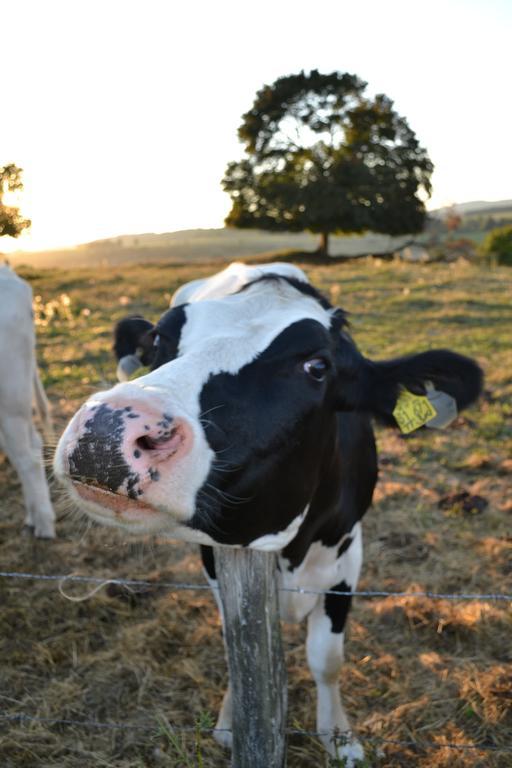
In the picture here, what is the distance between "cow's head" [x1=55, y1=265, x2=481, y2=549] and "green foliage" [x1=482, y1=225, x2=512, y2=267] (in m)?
34.1

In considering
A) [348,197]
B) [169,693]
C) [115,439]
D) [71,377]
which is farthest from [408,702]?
[348,197]

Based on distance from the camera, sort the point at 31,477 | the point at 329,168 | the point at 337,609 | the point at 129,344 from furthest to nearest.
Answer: the point at 329,168
the point at 31,477
the point at 129,344
the point at 337,609

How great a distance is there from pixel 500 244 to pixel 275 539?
37.1 m

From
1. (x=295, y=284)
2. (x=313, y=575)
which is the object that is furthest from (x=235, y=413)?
(x=313, y=575)

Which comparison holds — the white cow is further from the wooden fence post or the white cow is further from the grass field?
the wooden fence post

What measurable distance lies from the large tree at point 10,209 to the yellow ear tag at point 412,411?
193 centimetres

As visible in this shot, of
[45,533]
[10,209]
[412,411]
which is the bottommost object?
[45,533]

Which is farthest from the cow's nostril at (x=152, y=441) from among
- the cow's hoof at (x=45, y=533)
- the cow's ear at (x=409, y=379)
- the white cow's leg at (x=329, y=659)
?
the cow's hoof at (x=45, y=533)

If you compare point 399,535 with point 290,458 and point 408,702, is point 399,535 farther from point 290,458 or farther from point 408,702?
point 290,458

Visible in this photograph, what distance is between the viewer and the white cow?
4.88 meters

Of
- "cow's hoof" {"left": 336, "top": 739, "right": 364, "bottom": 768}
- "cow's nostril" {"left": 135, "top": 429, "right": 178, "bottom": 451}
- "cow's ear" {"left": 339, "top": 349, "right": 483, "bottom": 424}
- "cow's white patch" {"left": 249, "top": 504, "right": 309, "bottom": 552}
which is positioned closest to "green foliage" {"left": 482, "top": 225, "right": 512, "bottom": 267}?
"cow's ear" {"left": 339, "top": 349, "right": 483, "bottom": 424}

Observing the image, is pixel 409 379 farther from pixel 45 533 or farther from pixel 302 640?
pixel 45 533

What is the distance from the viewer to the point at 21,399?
4.93m

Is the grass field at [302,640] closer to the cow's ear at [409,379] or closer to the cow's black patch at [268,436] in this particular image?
the cow's black patch at [268,436]
